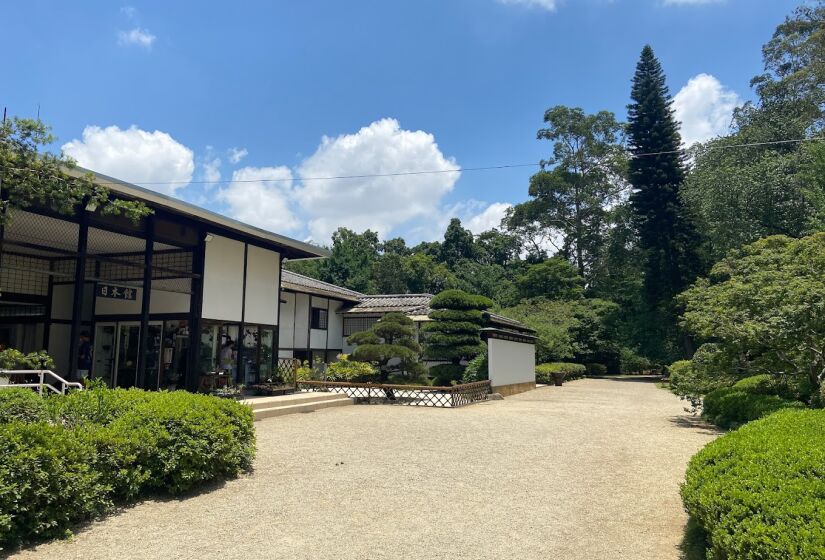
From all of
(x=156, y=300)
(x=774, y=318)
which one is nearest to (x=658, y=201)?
(x=774, y=318)

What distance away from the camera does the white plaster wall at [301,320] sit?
68.1 feet

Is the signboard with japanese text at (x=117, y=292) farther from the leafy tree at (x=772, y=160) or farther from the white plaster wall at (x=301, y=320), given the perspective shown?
the leafy tree at (x=772, y=160)

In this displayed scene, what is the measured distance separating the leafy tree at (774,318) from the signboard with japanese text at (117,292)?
12569 millimetres

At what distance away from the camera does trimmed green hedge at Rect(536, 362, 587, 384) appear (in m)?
23.6

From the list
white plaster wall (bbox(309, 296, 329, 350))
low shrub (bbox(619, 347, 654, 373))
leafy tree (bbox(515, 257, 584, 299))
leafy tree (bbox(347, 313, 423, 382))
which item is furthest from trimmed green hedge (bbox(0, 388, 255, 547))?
low shrub (bbox(619, 347, 654, 373))

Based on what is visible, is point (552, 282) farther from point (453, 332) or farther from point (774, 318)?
point (774, 318)

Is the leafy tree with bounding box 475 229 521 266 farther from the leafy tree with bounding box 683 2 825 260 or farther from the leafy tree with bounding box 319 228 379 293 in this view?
the leafy tree with bounding box 683 2 825 260

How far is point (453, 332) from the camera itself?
18.6 metres

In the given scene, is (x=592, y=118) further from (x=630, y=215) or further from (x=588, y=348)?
(x=588, y=348)

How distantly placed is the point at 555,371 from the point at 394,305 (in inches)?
301

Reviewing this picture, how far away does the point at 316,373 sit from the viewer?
59.0 feet

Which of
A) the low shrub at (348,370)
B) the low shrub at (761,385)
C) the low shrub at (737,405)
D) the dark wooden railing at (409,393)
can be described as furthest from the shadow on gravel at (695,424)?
the low shrub at (348,370)

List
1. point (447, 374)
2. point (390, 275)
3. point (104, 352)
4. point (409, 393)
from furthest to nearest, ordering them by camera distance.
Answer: point (390, 275) < point (447, 374) < point (409, 393) < point (104, 352)

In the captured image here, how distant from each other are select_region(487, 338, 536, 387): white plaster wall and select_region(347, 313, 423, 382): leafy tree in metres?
2.31
